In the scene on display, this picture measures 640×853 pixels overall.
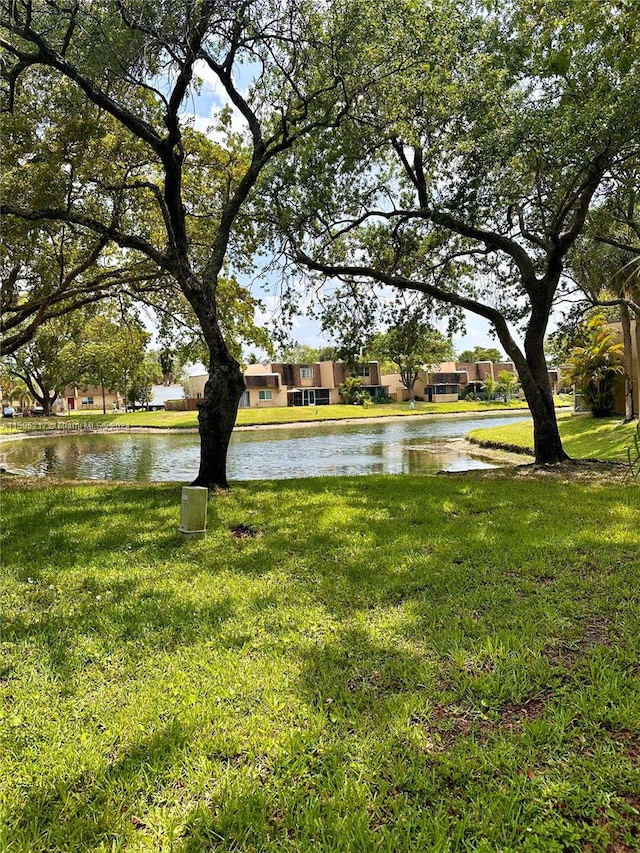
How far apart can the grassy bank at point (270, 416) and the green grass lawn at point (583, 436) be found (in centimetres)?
2217

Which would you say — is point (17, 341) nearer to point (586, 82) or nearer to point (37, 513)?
point (37, 513)

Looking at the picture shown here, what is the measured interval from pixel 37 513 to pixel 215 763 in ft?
19.0

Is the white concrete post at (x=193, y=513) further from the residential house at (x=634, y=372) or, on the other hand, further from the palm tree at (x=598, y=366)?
the palm tree at (x=598, y=366)

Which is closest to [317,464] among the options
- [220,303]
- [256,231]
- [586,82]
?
[220,303]

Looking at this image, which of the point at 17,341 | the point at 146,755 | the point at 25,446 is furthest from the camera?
the point at 25,446

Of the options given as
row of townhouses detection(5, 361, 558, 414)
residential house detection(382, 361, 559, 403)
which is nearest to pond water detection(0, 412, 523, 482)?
row of townhouses detection(5, 361, 558, 414)

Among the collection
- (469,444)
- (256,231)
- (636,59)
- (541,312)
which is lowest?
(469,444)

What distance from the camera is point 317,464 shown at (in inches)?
656

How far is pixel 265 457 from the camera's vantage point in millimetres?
19125

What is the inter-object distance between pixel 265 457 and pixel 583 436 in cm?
1115

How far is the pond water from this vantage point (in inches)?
587

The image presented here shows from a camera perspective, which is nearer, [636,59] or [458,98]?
[636,59]

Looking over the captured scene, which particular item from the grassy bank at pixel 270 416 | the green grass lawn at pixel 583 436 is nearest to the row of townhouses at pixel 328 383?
the grassy bank at pixel 270 416

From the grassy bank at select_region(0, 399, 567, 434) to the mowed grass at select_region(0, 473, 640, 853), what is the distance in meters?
34.7
